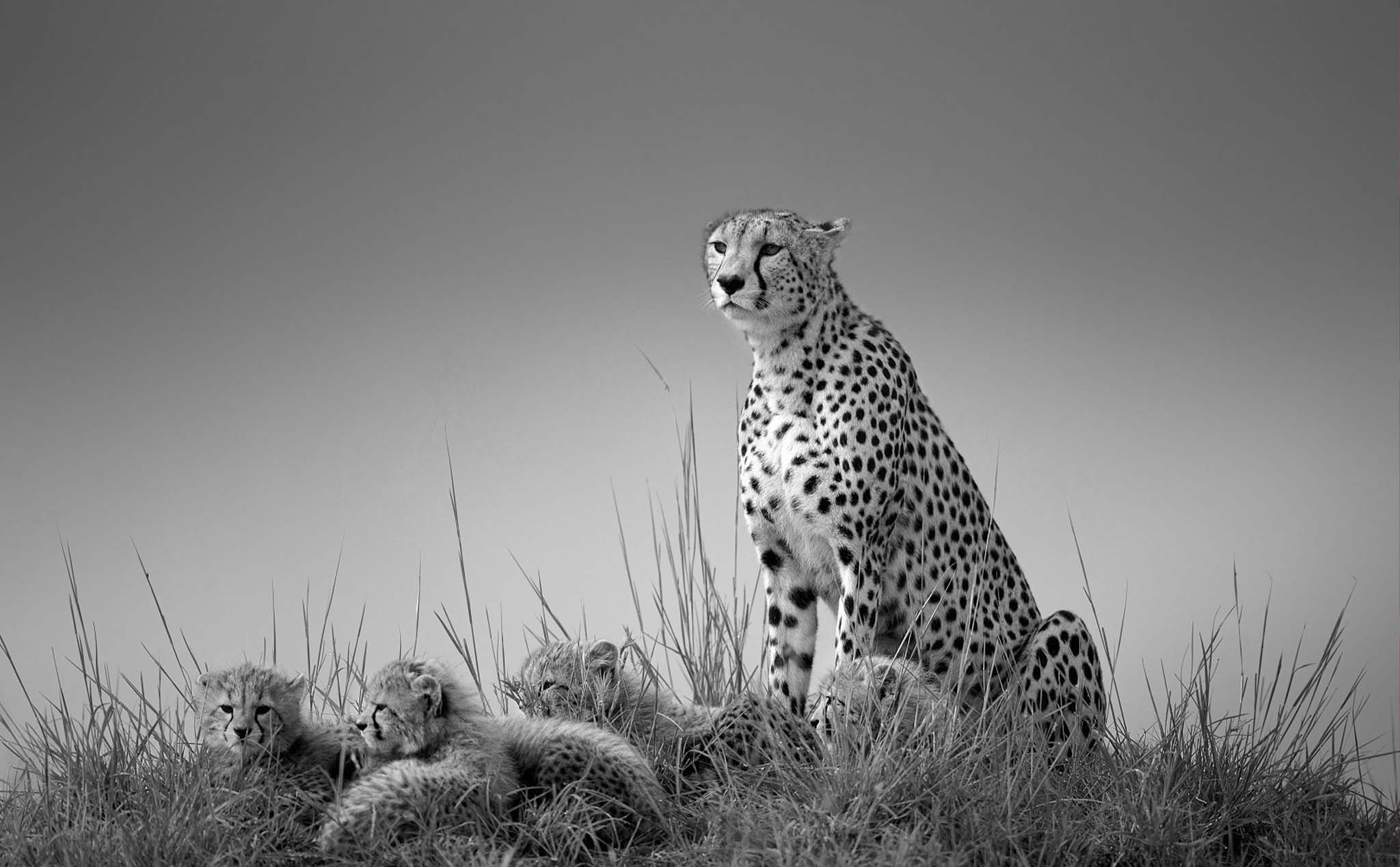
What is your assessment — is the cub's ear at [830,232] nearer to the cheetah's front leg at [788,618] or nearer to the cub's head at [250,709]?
the cheetah's front leg at [788,618]

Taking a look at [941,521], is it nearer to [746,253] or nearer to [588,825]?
[746,253]

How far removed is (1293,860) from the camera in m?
2.54

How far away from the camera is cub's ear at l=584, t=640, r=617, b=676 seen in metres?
2.83

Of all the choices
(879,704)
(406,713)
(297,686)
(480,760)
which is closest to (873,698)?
(879,704)

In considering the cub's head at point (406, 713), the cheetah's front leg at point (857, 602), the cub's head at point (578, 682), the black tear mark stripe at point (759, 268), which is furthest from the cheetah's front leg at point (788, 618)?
the cub's head at point (406, 713)

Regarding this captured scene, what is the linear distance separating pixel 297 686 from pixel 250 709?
0.32 feet

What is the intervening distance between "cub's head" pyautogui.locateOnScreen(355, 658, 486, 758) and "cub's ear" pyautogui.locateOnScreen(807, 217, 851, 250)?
131cm

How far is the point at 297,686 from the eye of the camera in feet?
8.13

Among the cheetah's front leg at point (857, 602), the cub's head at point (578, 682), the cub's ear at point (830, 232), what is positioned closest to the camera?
the cub's head at point (578, 682)

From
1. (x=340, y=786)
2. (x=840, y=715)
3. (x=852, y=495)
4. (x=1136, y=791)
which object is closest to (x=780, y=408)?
(x=852, y=495)

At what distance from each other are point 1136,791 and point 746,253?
4.37ft

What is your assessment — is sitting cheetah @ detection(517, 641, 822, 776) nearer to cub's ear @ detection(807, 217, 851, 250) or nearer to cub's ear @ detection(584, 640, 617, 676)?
cub's ear @ detection(584, 640, 617, 676)

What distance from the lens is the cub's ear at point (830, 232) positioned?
3.09 metres

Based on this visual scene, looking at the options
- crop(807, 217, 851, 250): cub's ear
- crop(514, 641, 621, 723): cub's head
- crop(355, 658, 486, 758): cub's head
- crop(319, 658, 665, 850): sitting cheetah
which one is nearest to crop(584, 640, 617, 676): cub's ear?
crop(514, 641, 621, 723): cub's head
